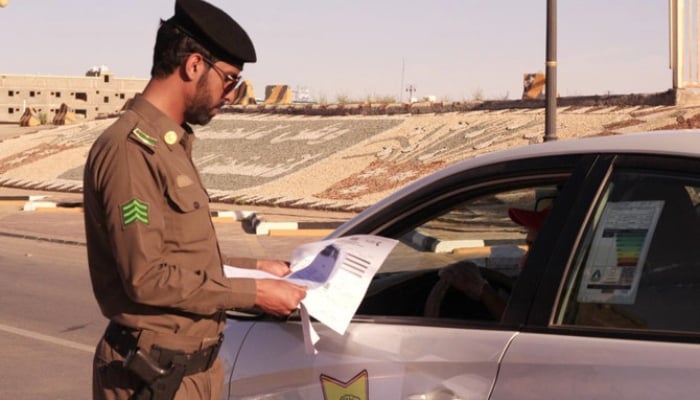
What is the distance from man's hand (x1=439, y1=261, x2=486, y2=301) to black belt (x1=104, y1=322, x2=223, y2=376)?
92 centimetres

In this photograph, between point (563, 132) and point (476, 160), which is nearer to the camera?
point (476, 160)

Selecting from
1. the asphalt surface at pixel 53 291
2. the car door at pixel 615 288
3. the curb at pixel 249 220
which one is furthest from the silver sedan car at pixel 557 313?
the curb at pixel 249 220

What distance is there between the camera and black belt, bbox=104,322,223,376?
10.6 ft

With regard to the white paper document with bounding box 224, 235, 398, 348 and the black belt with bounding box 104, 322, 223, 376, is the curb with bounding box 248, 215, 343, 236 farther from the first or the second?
the black belt with bounding box 104, 322, 223, 376

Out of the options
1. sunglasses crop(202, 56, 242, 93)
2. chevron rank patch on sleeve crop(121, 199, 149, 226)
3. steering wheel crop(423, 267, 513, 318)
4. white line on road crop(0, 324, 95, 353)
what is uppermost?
sunglasses crop(202, 56, 242, 93)

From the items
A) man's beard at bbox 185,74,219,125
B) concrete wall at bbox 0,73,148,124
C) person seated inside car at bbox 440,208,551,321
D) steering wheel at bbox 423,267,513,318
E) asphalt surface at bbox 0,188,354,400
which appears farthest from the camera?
concrete wall at bbox 0,73,148,124

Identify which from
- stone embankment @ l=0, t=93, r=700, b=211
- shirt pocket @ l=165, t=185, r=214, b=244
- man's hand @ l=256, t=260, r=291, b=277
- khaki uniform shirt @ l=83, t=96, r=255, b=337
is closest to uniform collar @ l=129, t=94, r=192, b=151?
khaki uniform shirt @ l=83, t=96, r=255, b=337

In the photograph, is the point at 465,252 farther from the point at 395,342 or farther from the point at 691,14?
the point at 691,14

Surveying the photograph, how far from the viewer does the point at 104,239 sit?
3.20 m

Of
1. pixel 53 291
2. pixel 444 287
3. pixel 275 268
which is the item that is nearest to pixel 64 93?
pixel 53 291

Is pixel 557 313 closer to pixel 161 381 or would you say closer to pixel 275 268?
pixel 275 268

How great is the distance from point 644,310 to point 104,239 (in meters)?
1.46

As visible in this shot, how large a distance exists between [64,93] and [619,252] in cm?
7186

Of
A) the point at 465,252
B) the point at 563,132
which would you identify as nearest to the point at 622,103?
the point at 563,132
